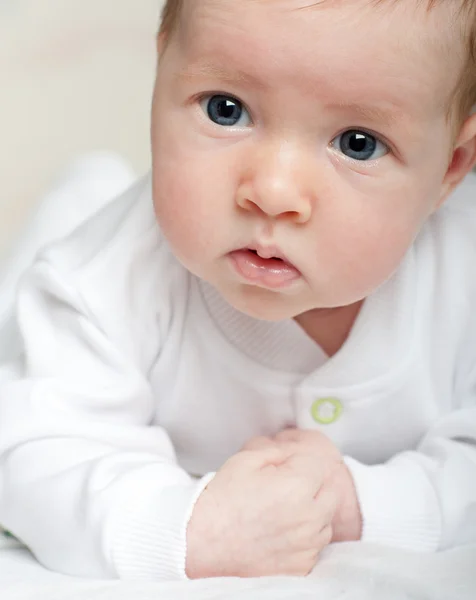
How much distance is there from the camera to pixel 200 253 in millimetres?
853

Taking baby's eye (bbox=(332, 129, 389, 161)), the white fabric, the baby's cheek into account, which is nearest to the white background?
the white fabric

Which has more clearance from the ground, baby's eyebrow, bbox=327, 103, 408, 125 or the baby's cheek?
baby's eyebrow, bbox=327, 103, 408, 125

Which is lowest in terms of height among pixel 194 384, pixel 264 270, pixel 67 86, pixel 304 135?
pixel 194 384

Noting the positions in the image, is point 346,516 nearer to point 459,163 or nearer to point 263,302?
point 263,302

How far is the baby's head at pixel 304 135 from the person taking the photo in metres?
0.76

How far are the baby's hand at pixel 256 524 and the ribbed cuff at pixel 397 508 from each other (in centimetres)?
6

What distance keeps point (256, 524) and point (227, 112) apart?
0.33 meters

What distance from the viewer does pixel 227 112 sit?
82 centimetres

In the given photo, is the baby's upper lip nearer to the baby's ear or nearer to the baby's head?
the baby's head

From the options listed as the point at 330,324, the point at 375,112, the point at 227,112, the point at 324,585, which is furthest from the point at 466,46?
the point at 324,585

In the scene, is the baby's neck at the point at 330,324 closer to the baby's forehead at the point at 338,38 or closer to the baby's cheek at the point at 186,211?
the baby's cheek at the point at 186,211

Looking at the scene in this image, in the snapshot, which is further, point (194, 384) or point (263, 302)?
point (194, 384)

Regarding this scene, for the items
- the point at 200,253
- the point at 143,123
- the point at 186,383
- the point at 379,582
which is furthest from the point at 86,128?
the point at 379,582

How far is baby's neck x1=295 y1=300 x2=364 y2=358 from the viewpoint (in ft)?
3.33
